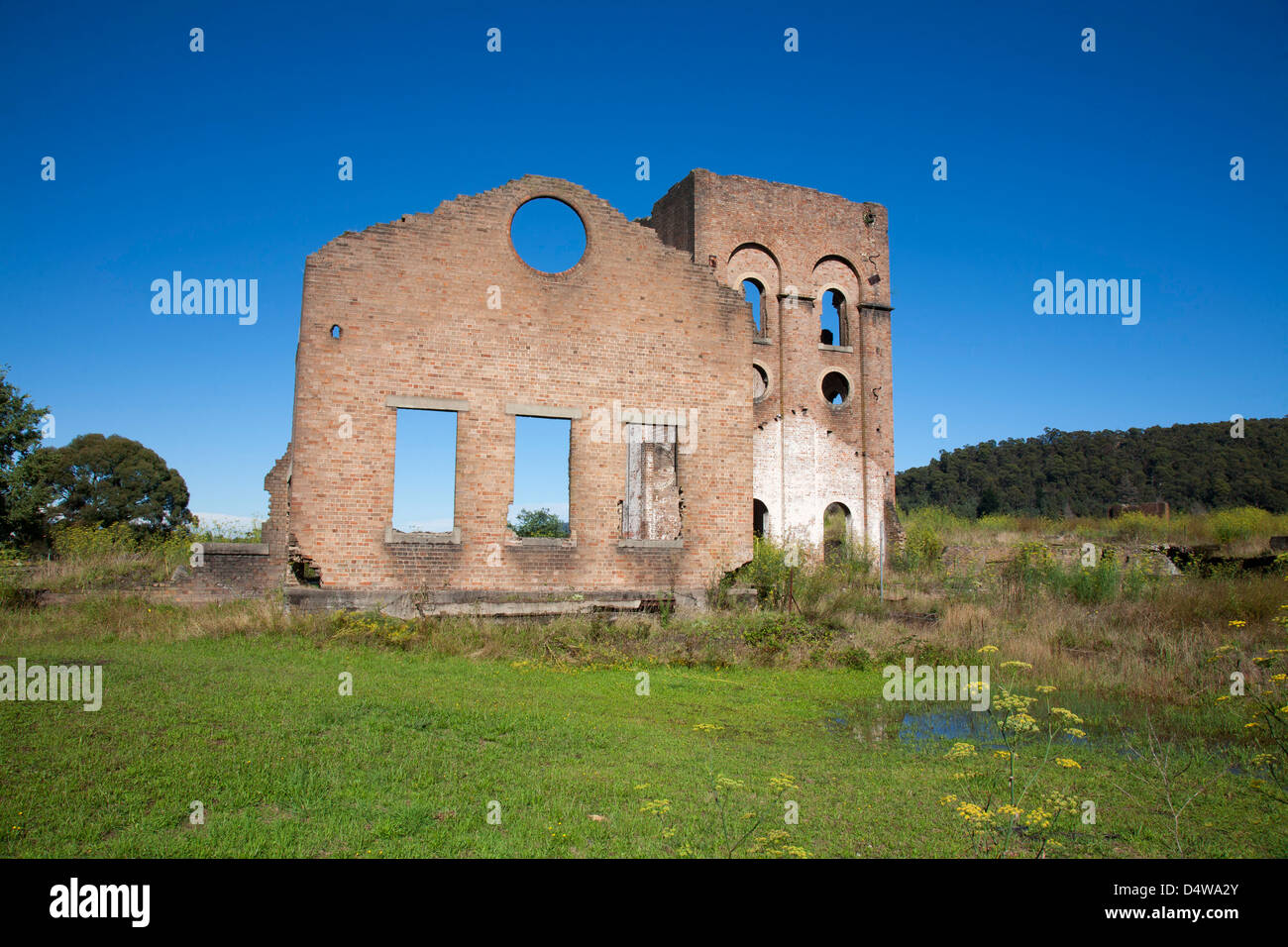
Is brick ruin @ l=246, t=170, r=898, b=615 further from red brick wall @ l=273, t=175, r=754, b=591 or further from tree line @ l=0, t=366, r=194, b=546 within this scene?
tree line @ l=0, t=366, r=194, b=546

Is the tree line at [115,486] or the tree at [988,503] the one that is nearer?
the tree line at [115,486]

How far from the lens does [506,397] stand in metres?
13.9

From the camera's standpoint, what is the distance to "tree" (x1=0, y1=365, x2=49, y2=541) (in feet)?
89.6

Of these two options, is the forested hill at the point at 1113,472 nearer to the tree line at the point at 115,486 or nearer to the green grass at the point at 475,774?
the green grass at the point at 475,774

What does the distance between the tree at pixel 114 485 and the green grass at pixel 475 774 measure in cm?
4082

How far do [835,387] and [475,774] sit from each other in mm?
24172

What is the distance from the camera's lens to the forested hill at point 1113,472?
40062 mm

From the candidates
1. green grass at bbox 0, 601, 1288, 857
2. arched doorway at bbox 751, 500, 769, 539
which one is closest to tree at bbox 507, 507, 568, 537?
arched doorway at bbox 751, 500, 769, 539

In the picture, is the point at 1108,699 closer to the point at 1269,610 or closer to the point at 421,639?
the point at 1269,610

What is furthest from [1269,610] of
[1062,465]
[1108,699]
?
[1062,465]

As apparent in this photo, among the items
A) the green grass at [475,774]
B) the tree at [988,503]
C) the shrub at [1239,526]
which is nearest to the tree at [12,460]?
the green grass at [475,774]

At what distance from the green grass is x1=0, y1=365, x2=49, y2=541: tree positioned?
22920mm

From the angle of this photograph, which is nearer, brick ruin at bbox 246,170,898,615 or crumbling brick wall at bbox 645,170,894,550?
brick ruin at bbox 246,170,898,615
